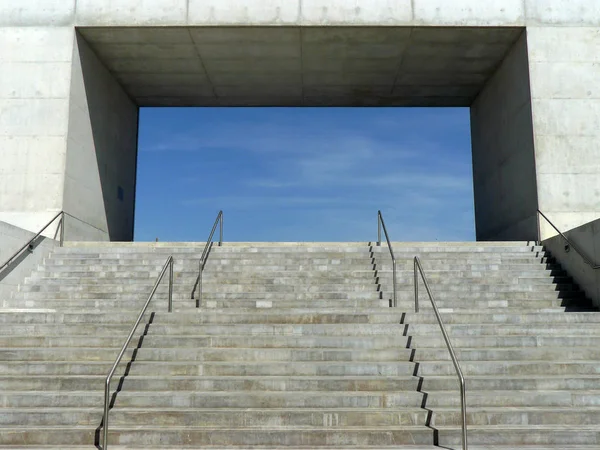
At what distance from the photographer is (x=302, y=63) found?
51.2ft

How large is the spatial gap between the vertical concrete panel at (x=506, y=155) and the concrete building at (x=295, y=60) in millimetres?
67

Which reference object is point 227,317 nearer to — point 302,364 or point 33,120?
point 302,364

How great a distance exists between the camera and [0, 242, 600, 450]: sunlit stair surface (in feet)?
19.4

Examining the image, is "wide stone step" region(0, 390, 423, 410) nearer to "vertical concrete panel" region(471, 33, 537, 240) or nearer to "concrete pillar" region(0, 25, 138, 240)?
"concrete pillar" region(0, 25, 138, 240)

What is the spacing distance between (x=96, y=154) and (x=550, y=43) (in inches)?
435

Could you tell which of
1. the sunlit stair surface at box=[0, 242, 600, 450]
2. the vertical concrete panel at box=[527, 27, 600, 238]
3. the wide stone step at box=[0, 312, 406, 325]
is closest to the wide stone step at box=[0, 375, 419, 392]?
the sunlit stair surface at box=[0, 242, 600, 450]

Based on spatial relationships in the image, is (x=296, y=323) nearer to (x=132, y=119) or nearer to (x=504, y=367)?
(x=504, y=367)

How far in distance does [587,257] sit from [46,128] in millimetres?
11196

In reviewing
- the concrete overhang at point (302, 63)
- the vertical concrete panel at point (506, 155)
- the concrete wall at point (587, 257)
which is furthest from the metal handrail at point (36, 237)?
the vertical concrete panel at point (506, 155)

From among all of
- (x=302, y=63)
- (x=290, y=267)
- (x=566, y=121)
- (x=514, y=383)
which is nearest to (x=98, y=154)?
(x=302, y=63)

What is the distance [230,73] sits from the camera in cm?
1623

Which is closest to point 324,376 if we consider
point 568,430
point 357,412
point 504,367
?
point 357,412

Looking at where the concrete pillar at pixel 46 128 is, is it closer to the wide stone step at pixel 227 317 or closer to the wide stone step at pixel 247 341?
the wide stone step at pixel 227 317

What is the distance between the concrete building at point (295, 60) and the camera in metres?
13.3
